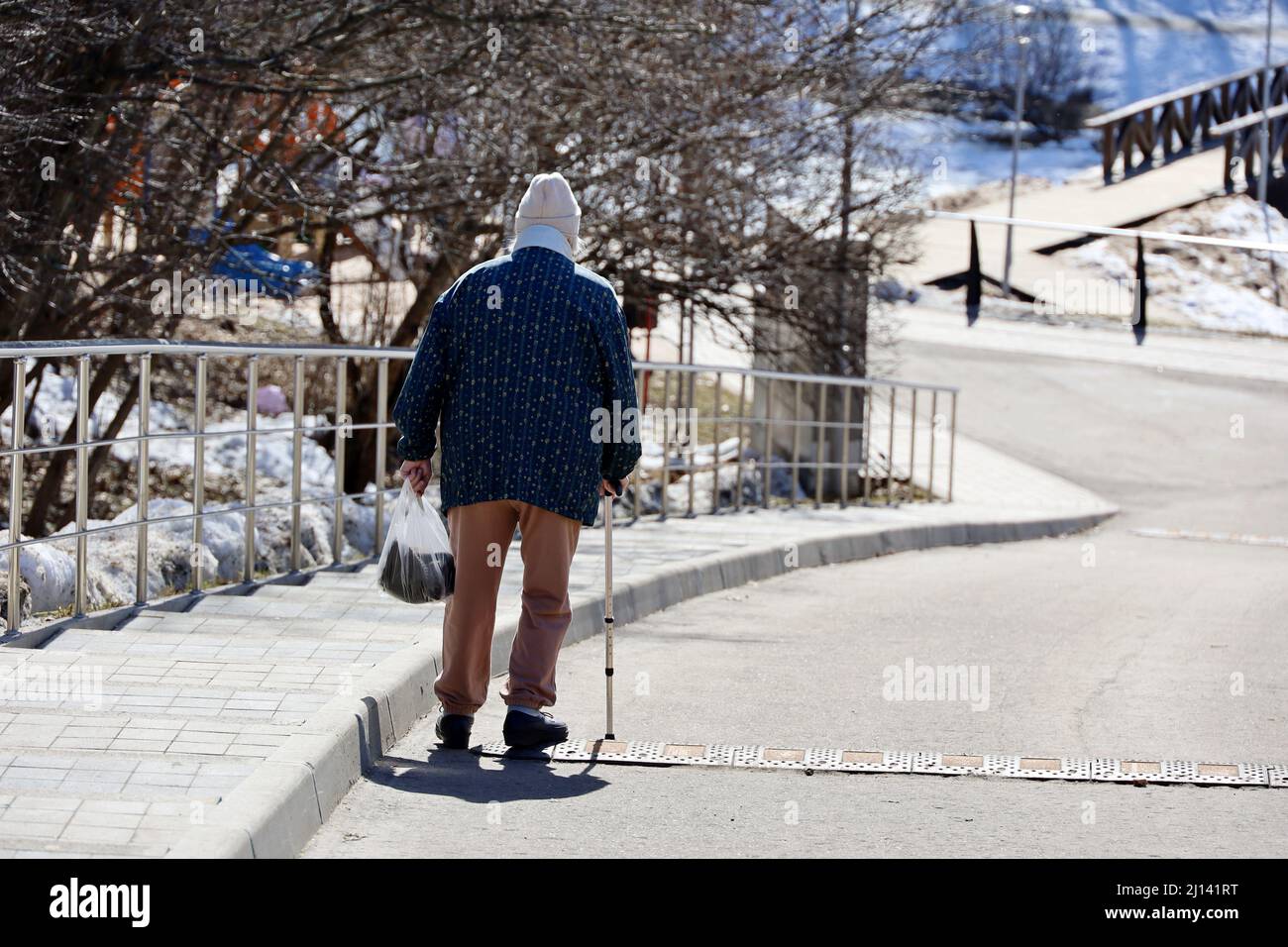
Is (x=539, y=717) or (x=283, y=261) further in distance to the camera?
(x=283, y=261)

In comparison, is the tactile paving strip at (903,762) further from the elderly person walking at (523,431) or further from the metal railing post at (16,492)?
the metal railing post at (16,492)

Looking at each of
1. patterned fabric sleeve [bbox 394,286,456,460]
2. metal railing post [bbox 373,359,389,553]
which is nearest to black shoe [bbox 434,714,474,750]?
patterned fabric sleeve [bbox 394,286,456,460]

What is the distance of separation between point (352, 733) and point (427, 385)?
117 cm

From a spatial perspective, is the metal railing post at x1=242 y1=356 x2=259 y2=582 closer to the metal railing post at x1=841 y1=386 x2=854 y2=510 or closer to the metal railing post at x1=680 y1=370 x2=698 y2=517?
the metal railing post at x1=680 y1=370 x2=698 y2=517

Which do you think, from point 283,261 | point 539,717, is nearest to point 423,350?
point 539,717

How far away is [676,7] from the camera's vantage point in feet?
47.1

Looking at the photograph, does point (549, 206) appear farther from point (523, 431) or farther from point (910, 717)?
point (910, 717)

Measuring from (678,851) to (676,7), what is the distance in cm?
1040

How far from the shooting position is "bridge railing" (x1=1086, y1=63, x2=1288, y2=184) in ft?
123

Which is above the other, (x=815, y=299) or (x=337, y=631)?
(x=815, y=299)

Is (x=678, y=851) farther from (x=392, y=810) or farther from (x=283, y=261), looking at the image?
(x=283, y=261)

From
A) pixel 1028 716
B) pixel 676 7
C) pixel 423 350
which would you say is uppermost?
pixel 676 7

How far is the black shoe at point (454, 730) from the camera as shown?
6.28 metres
